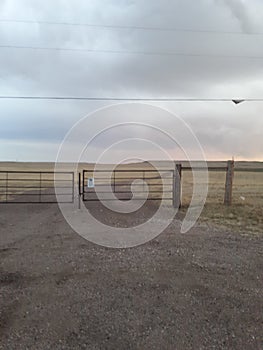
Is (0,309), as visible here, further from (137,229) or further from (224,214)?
(224,214)

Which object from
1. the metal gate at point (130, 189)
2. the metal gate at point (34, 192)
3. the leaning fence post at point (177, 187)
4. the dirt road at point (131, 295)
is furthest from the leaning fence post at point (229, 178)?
the metal gate at point (34, 192)

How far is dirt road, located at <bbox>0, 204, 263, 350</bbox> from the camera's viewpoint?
10.5 feet

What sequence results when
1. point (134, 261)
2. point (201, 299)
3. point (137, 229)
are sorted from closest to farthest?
point (201, 299) < point (134, 261) < point (137, 229)

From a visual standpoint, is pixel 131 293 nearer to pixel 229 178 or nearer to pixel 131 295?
pixel 131 295

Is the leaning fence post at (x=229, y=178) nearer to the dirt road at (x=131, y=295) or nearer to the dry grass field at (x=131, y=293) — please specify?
the dry grass field at (x=131, y=293)

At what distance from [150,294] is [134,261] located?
4.51 ft

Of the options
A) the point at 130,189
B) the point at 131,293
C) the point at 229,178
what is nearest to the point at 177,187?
the point at 229,178

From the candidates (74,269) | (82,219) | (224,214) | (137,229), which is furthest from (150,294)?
(224,214)

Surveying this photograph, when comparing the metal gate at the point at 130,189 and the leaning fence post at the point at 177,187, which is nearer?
the leaning fence post at the point at 177,187

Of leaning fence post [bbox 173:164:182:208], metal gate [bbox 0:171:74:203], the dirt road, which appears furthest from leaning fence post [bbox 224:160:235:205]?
metal gate [bbox 0:171:74:203]

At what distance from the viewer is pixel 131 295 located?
163 inches

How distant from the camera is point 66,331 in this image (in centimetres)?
329

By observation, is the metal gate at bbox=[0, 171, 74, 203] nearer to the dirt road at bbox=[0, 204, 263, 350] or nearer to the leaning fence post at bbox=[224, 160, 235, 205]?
the leaning fence post at bbox=[224, 160, 235, 205]

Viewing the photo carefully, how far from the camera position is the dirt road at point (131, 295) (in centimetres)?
320
